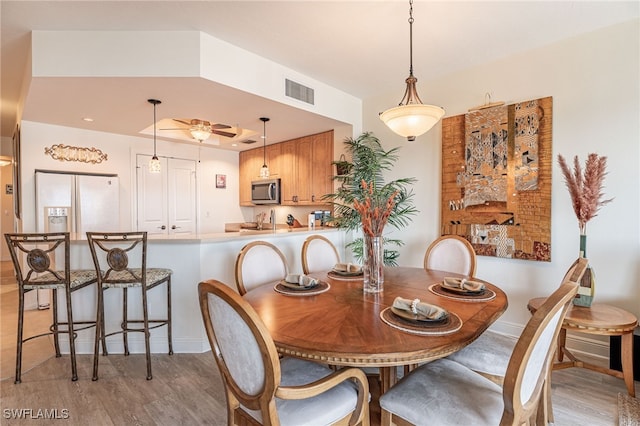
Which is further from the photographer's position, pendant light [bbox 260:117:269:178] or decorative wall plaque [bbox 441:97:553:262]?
pendant light [bbox 260:117:269:178]

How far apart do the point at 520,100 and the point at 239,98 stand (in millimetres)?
2746

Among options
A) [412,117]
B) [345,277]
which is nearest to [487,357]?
[345,277]

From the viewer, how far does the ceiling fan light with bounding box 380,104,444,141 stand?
202 centimetres

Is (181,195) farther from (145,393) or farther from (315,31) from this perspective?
(315,31)

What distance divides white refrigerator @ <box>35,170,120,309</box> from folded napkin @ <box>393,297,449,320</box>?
165 inches

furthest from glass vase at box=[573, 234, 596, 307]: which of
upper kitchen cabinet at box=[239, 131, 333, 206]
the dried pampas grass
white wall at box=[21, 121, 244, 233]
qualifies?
white wall at box=[21, 121, 244, 233]

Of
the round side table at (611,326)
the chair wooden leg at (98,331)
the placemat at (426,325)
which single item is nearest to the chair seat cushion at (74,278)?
the chair wooden leg at (98,331)

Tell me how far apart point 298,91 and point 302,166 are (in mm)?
1562

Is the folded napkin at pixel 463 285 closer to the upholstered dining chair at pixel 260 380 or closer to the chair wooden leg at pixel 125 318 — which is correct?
the upholstered dining chair at pixel 260 380

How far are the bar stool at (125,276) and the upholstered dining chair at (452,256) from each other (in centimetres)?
229

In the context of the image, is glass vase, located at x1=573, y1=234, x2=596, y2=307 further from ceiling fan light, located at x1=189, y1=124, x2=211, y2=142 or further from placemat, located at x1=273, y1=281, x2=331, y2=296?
ceiling fan light, located at x1=189, y1=124, x2=211, y2=142

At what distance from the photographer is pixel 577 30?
2.67 m

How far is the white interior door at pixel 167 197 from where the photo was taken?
4.92 metres

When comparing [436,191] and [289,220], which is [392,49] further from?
[289,220]
